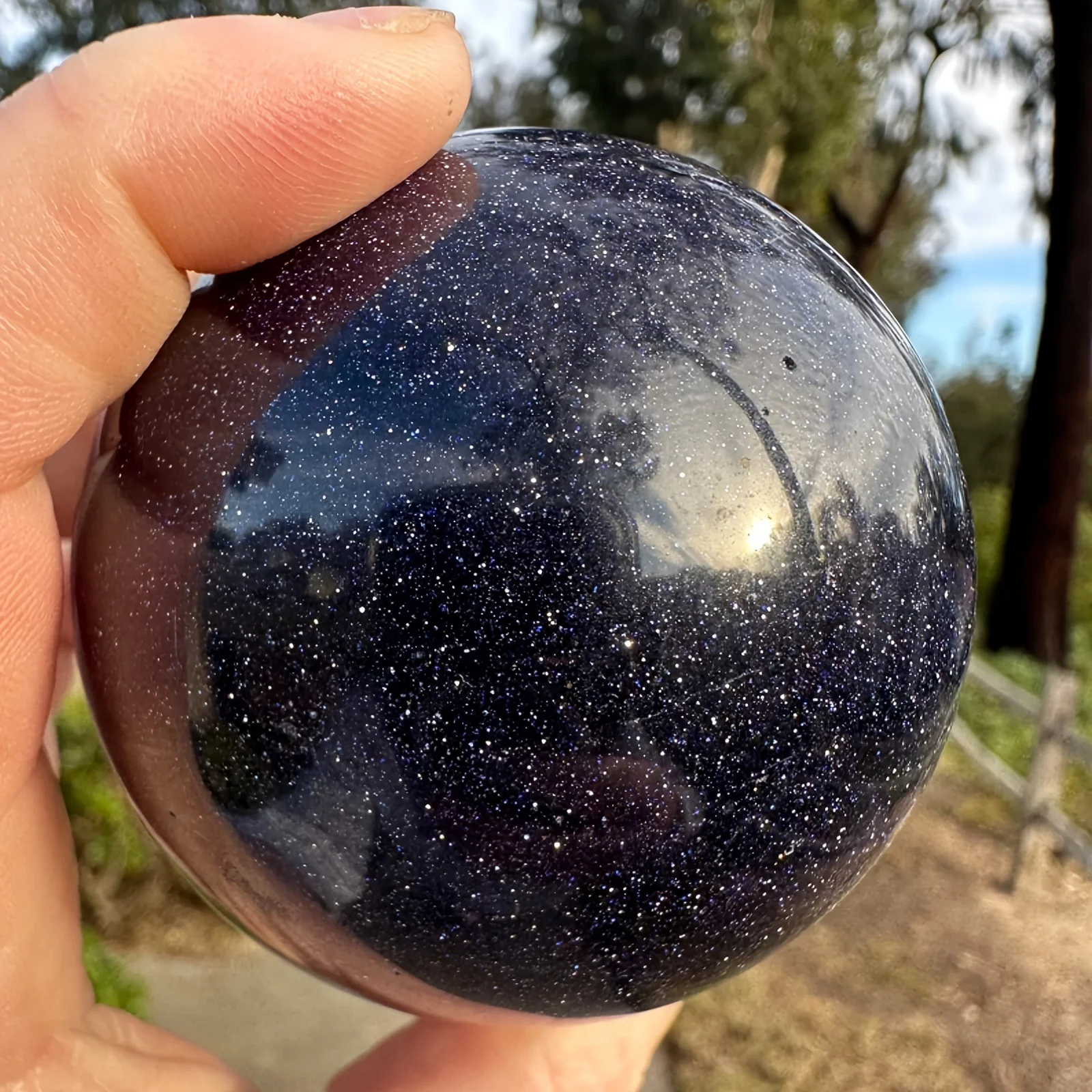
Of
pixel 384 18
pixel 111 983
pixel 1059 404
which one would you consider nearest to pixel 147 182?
pixel 384 18

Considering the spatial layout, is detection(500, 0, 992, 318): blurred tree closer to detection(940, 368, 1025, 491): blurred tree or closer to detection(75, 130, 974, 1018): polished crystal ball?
detection(940, 368, 1025, 491): blurred tree

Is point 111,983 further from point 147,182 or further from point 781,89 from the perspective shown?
point 781,89

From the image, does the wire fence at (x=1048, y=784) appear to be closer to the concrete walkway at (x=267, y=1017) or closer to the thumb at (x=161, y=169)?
the concrete walkway at (x=267, y=1017)

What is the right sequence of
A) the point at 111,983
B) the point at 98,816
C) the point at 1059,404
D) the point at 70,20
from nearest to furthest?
the point at 111,983, the point at 98,816, the point at 1059,404, the point at 70,20

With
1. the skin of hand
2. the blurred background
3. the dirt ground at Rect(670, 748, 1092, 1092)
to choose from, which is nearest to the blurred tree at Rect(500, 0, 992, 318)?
the blurred background

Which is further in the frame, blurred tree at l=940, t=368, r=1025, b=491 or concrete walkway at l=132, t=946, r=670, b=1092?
blurred tree at l=940, t=368, r=1025, b=491

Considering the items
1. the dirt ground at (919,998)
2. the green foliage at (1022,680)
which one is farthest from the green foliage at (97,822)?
the green foliage at (1022,680)
